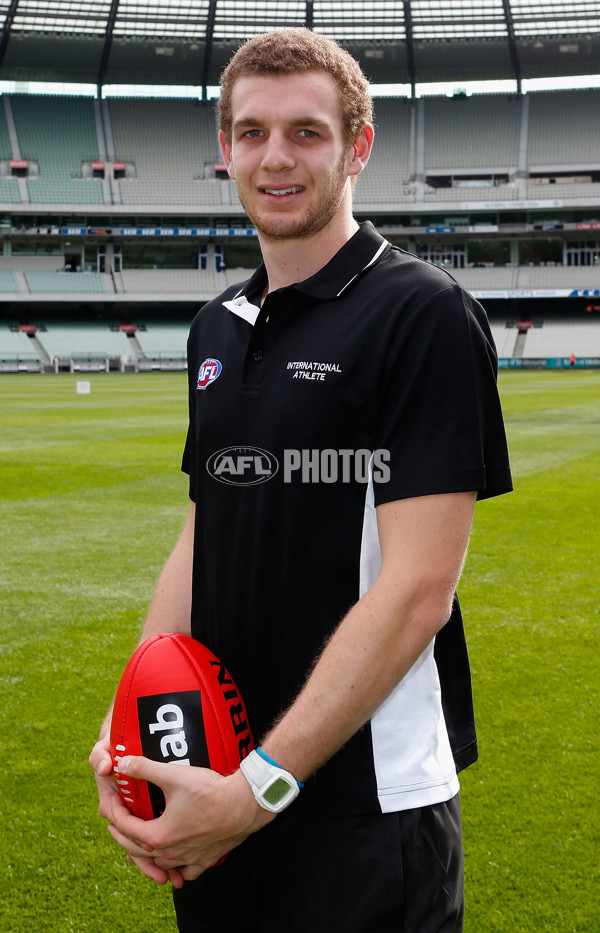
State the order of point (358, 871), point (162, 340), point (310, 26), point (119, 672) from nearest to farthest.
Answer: point (358, 871)
point (119, 672)
point (310, 26)
point (162, 340)

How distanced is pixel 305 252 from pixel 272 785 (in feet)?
3.26

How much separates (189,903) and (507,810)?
5.46ft

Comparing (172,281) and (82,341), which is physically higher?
(172,281)

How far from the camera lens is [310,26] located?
44031 mm

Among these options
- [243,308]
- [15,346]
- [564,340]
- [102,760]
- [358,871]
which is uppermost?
[243,308]

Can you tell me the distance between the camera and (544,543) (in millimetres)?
6867

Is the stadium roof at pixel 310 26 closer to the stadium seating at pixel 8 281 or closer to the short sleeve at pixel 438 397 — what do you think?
the stadium seating at pixel 8 281

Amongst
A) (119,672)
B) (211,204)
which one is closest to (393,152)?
(211,204)

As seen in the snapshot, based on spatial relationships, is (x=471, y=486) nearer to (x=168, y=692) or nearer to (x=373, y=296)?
(x=373, y=296)

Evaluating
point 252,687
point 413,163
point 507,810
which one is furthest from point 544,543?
point 413,163

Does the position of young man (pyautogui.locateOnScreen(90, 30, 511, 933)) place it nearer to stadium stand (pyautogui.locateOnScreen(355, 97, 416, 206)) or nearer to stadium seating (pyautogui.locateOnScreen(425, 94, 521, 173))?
stadium stand (pyautogui.locateOnScreen(355, 97, 416, 206))

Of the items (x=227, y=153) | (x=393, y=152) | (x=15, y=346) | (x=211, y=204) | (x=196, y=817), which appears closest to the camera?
(x=196, y=817)

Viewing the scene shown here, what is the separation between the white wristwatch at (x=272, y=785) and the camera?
1386 millimetres

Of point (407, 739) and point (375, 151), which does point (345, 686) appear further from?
point (375, 151)
